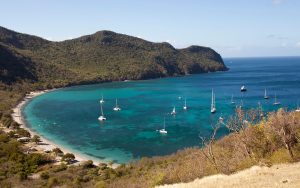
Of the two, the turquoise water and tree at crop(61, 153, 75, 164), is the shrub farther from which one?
the turquoise water

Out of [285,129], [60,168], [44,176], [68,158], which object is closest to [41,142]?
[68,158]

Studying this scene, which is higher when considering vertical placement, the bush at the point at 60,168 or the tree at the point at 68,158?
the bush at the point at 60,168

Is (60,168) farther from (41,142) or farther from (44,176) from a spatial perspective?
(41,142)

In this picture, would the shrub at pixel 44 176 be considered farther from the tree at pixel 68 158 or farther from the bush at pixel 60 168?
the tree at pixel 68 158

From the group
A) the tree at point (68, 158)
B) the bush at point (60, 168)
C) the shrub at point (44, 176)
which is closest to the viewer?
the shrub at point (44, 176)

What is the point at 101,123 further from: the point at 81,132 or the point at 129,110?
the point at 129,110

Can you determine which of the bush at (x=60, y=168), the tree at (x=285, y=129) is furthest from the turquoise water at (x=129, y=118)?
the tree at (x=285, y=129)

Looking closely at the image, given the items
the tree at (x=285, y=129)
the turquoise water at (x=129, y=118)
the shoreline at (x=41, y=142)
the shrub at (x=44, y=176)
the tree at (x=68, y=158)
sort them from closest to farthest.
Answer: the tree at (x=285, y=129)
the shrub at (x=44, y=176)
the tree at (x=68, y=158)
the shoreline at (x=41, y=142)
the turquoise water at (x=129, y=118)

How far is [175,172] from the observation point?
3316 cm

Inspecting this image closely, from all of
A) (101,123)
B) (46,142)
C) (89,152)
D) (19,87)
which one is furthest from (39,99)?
(89,152)

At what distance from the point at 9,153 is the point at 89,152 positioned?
16080 millimetres

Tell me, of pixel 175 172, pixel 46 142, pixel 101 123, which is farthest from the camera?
pixel 101 123

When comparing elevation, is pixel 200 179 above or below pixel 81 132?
above

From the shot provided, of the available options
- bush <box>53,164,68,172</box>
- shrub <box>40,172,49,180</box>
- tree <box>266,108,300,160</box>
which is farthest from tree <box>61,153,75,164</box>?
tree <box>266,108,300,160</box>
